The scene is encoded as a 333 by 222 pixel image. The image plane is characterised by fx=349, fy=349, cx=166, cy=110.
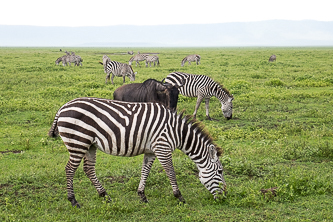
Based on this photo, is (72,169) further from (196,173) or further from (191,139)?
(196,173)

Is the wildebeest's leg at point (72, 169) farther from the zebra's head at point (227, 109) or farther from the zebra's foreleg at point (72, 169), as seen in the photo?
the zebra's head at point (227, 109)

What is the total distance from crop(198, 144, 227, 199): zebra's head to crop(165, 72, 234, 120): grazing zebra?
685cm

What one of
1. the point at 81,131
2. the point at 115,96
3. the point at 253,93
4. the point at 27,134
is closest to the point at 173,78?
the point at 115,96

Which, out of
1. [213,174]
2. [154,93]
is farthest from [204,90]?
[213,174]

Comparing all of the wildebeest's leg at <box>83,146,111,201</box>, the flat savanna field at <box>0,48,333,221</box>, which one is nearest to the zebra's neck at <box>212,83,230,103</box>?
the flat savanna field at <box>0,48,333,221</box>

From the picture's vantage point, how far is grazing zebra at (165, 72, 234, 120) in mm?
12859

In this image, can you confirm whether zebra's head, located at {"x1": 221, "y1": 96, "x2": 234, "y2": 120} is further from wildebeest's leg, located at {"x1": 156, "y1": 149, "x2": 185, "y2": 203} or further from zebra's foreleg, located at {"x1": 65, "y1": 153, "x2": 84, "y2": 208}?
zebra's foreleg, located at {"x1": 65, "y1": 153, "x2": 84, "y2": 208}

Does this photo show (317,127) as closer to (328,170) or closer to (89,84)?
(328,170)

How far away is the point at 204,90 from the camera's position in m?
13.3

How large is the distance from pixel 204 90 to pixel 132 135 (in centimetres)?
764

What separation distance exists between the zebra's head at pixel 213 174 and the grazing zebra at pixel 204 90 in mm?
6850

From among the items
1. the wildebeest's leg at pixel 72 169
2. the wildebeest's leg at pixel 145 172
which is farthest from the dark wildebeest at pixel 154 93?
the wildebeest's leg at pixel 72 169

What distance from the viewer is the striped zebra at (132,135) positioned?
5.88 meters

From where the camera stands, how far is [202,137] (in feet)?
20.4
